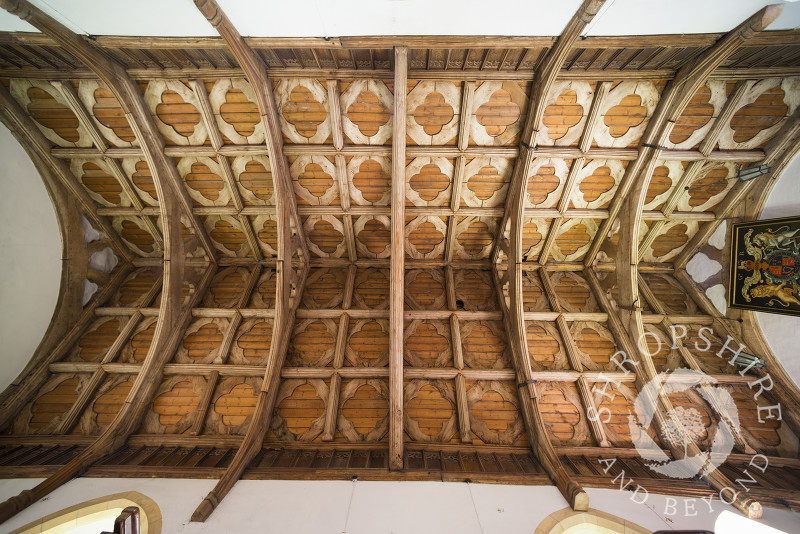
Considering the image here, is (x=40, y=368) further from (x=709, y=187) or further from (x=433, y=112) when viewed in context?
(x=709, y=187)

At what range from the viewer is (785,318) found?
6.26 metres

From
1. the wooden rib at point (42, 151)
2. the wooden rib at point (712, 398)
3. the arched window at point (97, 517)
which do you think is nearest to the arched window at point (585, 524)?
the wooden rib at point (712, 398)

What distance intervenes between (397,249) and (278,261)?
2929 millimetres

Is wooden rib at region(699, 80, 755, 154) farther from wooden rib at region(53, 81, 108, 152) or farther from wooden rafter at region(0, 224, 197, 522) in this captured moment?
wooden rib at region(53, 81, 108, 152)

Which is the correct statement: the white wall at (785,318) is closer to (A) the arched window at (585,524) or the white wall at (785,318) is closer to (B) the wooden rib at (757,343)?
(B) the wooden rib at (757,343)

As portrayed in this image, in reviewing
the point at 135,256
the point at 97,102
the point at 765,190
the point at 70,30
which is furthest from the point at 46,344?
the point at 765,190

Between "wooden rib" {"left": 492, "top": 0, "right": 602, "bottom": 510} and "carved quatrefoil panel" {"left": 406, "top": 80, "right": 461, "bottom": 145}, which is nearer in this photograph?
"wooden rib" {"left": 492, "top": 0, "right": 602, "bottom": 510}

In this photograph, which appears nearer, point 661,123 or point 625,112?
point 661,123

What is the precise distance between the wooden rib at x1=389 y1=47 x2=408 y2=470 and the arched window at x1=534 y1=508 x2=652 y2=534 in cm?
247

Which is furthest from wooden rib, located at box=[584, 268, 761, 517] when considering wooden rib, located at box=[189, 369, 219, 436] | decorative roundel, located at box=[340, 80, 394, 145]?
wooden rib, located at box=[189, 369, 219, 436]

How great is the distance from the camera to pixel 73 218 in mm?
7215

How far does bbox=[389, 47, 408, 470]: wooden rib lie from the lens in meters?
5.11

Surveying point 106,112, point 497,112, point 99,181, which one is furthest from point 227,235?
point 497,112

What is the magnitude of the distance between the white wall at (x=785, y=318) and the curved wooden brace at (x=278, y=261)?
10732 mm
